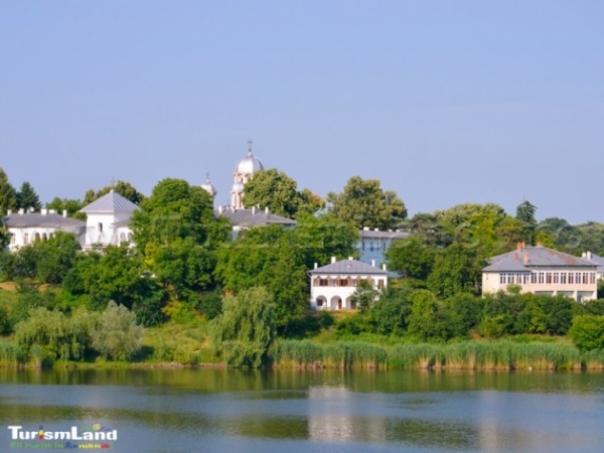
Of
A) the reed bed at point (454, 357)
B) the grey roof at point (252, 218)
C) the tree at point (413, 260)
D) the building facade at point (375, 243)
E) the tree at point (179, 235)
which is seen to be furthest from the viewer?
the building facade at point (375, 243)

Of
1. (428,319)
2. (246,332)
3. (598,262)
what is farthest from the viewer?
(598,262)

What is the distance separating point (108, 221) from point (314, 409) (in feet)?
114

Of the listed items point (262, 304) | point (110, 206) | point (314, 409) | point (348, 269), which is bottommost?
point (314, 409)

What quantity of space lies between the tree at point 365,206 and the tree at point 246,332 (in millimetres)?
28918

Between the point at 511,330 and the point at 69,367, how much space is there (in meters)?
18.8

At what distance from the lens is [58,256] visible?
72.2m

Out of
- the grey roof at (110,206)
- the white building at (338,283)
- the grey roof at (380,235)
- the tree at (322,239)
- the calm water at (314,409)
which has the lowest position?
the calm water at (314,409)

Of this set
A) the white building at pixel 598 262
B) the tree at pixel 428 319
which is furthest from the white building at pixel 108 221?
the white building at pixel 598 262

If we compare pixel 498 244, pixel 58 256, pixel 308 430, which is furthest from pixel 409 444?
pixel 498 244

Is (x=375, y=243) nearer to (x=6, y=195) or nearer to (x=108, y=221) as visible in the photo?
(x=108, y=221)

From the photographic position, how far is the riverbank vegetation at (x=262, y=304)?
197 feet

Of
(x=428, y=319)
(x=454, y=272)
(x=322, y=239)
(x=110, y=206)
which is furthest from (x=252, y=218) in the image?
(x=428, y=319)

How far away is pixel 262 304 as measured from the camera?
60.6m

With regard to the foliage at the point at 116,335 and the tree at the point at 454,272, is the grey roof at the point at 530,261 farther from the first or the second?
the foliage at the point at 116,335
